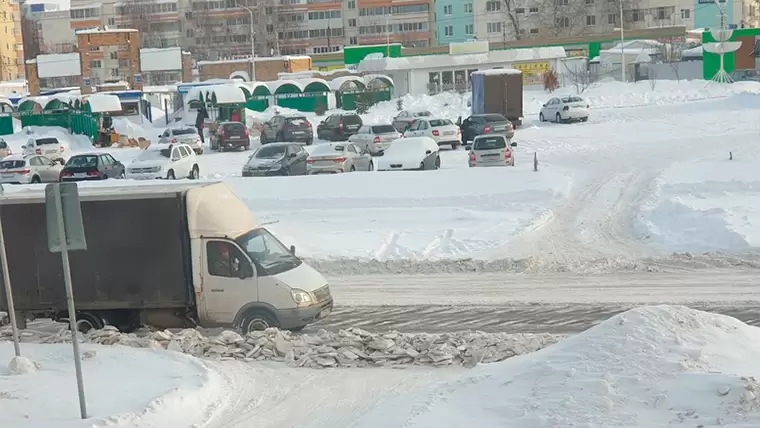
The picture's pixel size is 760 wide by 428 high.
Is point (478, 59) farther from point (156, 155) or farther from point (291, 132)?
point (156, 155)

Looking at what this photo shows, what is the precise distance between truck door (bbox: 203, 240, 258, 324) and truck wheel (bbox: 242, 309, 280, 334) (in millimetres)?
185

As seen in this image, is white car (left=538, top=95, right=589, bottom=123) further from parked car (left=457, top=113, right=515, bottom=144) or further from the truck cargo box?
the truck cargo box

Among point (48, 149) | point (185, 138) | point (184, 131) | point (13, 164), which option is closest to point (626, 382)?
point (13, 164)

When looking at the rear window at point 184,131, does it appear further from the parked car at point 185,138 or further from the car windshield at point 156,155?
the car windshield at point 156,155

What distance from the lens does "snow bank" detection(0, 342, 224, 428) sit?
9180 mm

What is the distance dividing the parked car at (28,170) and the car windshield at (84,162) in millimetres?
1441

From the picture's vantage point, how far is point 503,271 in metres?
17.6

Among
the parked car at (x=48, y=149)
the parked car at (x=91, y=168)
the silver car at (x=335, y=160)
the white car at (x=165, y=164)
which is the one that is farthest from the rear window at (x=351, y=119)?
the parked car at (x=91, y=168)

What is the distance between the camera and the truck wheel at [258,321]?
1306 cm

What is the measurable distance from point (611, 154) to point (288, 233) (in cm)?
1504

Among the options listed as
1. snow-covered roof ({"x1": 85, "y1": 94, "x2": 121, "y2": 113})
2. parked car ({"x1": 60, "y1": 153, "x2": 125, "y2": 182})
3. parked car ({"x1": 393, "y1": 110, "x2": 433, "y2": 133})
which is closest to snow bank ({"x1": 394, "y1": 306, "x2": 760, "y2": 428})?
parked car ({"x1": 60, "y1": 153, "x2": 125, "y2": 182})

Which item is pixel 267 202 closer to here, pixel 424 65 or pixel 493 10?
pixel 424 65

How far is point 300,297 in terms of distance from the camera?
512 inches

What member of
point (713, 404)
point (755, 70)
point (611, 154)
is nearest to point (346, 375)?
point (713, 404)
